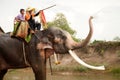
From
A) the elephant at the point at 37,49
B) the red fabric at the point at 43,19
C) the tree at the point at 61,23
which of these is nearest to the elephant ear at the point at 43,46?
the elephant at the point at 37,49

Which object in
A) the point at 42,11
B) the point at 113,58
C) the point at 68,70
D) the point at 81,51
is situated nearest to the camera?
the point at 42,11

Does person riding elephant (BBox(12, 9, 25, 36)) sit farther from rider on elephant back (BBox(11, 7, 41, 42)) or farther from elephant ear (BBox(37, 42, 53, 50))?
elephant ear (BBox(37, 42, 53, 50))

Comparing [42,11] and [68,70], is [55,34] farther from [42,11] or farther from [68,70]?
[68,70]

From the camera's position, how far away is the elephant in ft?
29.9

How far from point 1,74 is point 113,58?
24942mm

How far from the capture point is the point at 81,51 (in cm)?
3828

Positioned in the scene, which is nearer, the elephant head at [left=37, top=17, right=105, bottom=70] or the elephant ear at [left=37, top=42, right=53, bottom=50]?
the elephant head at [left=37, top=17, right=105, bottom=70]

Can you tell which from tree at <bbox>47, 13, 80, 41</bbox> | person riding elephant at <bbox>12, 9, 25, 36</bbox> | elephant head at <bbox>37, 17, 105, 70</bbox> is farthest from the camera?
tree at <bbox>47, 13, 80, 41</bbox>

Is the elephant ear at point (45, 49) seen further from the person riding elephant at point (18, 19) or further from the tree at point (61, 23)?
the tree at point (61, 23)

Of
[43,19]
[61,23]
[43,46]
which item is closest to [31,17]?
[43,19]

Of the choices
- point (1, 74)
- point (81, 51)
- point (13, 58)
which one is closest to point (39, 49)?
point (13, 58)

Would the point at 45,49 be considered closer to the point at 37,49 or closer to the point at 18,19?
the point at 37,49

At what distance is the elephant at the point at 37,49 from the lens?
911 centimetres

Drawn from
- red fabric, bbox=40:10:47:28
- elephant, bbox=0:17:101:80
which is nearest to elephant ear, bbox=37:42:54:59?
elephant, bbox=0:17:101:80
